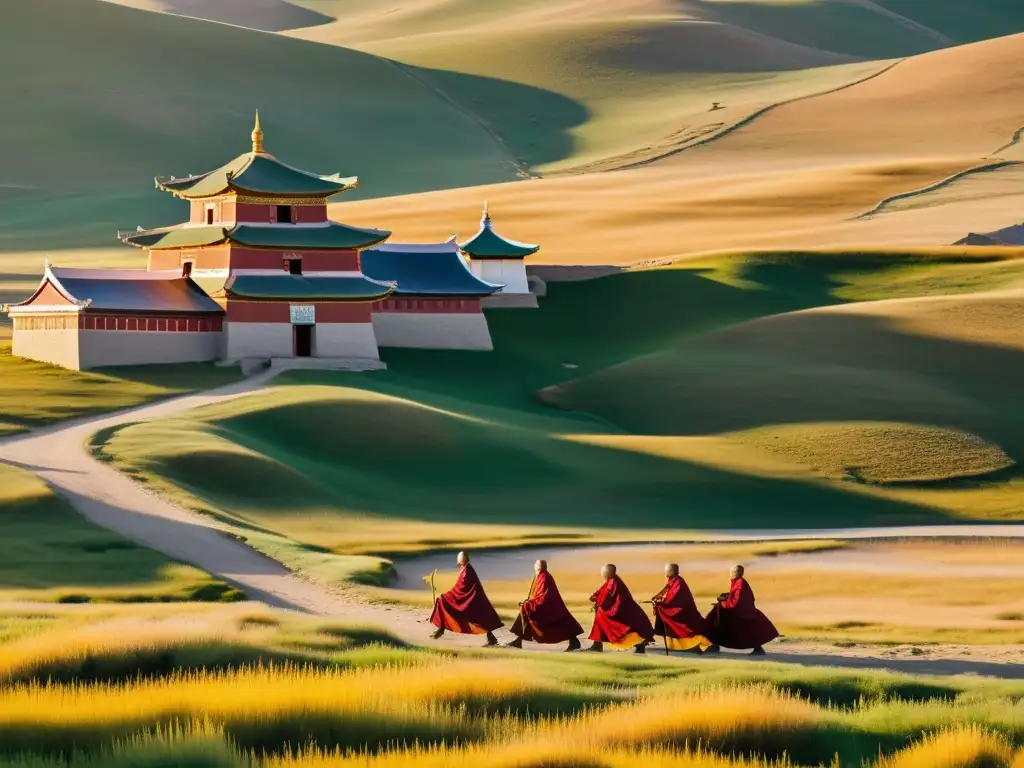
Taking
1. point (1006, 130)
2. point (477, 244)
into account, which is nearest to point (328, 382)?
point (477, 244)

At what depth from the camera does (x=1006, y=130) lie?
510ft

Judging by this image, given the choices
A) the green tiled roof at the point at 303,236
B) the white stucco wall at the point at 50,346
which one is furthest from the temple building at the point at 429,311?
the white stucco wall at the point at 50,346

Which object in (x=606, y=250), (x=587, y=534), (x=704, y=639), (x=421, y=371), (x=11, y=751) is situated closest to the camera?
(x=11, y=751)

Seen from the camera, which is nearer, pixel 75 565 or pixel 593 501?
pixel 75 565

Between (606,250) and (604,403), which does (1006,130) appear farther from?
(604,403)

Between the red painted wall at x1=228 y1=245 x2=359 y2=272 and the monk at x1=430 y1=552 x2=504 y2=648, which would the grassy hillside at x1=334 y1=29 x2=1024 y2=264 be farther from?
the monk at x1=430 y1=552 x2=504 y2=648

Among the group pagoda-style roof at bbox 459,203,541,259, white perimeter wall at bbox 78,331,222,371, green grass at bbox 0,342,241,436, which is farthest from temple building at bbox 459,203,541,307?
green grass at bbox 0,342,241,436

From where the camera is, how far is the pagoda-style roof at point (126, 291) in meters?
70.6

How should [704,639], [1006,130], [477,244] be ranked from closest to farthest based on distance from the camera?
[704,639], [477,244], [1006,130]

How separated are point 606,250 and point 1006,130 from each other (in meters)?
59.6

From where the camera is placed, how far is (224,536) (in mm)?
41438

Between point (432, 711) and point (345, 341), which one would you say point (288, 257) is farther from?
point (432, 711)

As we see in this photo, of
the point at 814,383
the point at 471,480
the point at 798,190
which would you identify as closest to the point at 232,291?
the point at 471,480

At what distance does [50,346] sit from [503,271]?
23388mm
